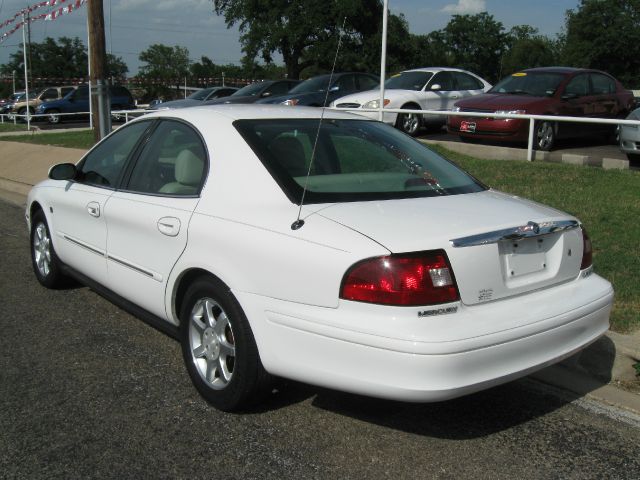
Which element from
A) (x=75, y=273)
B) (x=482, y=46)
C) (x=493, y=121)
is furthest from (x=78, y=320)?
(x=482, y=46)

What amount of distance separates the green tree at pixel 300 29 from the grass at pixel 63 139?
79.6ft

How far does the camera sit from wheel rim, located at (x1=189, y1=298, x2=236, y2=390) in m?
3.69

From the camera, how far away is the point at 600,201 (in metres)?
7.74

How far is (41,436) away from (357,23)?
152 ft

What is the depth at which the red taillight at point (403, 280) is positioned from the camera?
119 inches

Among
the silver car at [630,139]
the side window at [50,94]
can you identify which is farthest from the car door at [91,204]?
the side window at [50,94]

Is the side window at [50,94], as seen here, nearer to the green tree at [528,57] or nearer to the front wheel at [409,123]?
the front wheel at [409,123]

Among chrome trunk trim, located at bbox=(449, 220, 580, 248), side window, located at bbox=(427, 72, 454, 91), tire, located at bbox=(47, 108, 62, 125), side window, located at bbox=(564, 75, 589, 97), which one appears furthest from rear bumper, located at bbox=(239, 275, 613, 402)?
tire, located at bbox=(47, 108, 62, 125)

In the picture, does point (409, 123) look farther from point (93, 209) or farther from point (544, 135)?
point (93, 209)

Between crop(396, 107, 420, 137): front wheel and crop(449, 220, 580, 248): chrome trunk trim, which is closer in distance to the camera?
crop(449, 220, 580, 248): chrome trunk trim

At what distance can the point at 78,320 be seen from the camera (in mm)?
5285

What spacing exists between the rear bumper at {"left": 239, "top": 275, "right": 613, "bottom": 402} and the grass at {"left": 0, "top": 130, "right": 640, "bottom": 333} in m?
1.64

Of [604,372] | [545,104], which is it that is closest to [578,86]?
[545,104]

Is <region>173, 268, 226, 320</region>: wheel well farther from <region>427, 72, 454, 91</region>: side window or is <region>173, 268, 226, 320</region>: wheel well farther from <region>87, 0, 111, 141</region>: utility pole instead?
<region>427, 72, 454, 91</region>: side window
